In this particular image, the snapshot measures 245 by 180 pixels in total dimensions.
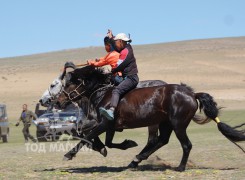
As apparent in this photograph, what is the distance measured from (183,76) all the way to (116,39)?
58.7m

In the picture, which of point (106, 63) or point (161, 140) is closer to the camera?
point (106, 63)

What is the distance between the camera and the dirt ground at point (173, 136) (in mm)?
11250

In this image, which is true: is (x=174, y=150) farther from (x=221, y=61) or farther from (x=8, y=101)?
(x=221, y=61)

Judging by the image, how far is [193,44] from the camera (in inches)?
4252

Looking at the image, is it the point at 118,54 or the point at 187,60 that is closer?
the point at 118,54

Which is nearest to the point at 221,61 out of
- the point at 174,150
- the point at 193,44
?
the point at 193,44

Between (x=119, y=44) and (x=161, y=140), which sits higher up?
(x=119, y=44)

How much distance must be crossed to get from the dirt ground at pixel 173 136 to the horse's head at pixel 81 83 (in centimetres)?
139

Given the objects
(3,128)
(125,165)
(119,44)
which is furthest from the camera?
(3,128)

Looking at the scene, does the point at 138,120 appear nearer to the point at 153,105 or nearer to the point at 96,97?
the point at 153,105

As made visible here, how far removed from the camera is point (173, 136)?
25406 millimetres

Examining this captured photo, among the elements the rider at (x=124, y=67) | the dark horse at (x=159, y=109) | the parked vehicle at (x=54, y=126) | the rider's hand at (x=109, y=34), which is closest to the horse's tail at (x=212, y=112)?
the dark horse at (x=159, y=109)

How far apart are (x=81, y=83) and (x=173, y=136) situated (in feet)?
45.3

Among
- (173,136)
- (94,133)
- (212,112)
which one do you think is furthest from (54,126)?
(212,112)
